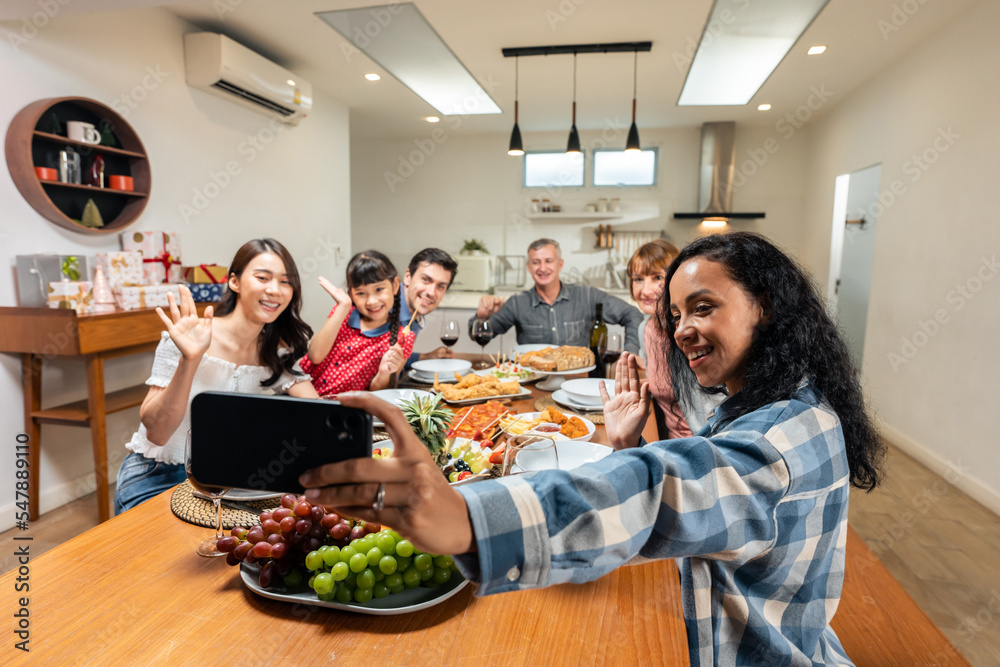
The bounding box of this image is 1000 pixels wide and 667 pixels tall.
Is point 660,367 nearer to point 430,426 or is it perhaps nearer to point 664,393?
point 664,393

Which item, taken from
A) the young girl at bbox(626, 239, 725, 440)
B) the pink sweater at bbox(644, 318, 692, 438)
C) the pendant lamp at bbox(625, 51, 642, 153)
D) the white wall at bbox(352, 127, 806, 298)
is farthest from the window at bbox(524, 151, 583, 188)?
the pink sweater at bbox(644, 318, 692, 438)

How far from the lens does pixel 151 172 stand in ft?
10.8

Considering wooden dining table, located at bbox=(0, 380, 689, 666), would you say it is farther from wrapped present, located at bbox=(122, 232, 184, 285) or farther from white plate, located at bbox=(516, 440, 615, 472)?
wrapped present, located at bbox=(122, 232, 184, 285)

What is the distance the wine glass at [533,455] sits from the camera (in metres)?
1.13

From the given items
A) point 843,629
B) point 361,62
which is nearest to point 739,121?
point 361,62

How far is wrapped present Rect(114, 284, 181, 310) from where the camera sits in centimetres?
286

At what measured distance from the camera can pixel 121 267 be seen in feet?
9.61

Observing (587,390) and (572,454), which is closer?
(572,454)

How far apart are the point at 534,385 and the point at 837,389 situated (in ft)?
4.79

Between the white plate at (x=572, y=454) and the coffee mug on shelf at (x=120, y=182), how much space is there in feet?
9.95

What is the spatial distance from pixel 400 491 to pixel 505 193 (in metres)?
6.75

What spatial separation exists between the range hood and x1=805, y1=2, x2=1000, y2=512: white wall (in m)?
1.59

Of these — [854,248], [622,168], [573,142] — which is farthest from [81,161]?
[854,248]

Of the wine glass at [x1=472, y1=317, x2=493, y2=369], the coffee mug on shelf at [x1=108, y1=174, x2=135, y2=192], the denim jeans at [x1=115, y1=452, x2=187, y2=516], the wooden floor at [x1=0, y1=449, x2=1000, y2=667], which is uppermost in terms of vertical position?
the coffee mug on shelf at [x1=108, y1=174, x2=135, y2=192]
